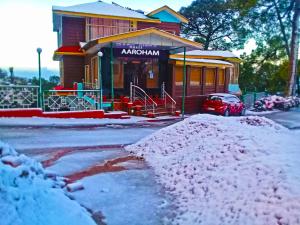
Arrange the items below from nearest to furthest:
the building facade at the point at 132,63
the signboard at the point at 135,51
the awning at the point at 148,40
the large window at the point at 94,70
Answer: the awning at the point at 148,40 < the signboard at the point at 135,51 < the building facade at the point at 132,63 < the large window at the point at 94,70

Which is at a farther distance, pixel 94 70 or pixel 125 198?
pixel 94 70

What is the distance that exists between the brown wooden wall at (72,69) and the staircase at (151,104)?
217 inches

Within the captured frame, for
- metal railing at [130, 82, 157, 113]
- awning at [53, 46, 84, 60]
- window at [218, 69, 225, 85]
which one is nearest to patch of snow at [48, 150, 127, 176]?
metal railing at [130, 82, 157, 113]

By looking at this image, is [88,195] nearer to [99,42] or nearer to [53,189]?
[53,189]

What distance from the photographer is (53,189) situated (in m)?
4.89

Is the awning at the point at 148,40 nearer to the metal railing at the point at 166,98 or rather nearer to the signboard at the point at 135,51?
the signboard at the point at 135,51

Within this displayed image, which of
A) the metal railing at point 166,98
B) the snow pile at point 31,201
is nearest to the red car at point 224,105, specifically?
the metal railing at point 166,98

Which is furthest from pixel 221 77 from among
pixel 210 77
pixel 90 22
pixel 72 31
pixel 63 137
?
pixel 63 137

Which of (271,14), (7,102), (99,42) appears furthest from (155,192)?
(271,14)

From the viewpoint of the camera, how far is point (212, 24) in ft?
136

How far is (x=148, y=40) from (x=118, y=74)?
3.75 meters

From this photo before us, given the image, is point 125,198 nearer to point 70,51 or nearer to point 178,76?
point 178,76

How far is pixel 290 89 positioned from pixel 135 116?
55.4 ft

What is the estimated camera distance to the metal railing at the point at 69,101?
13070 mm
